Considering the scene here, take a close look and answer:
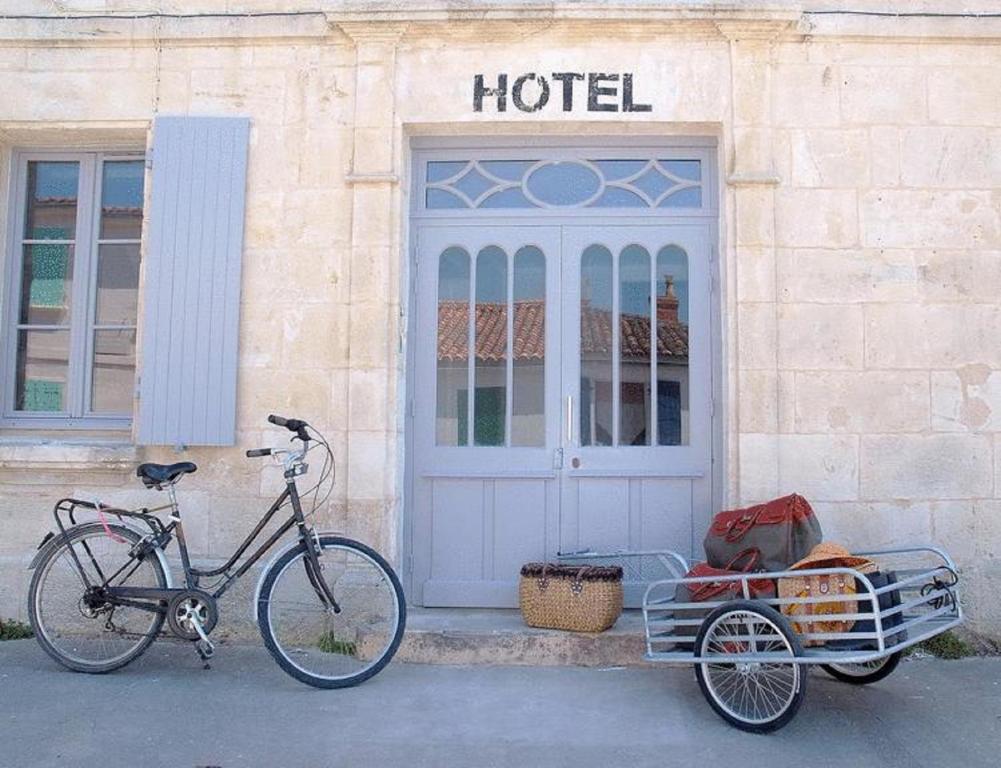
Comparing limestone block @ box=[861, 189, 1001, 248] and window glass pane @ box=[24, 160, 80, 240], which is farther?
window glass pane @ box=[24, 160, 80, 240]

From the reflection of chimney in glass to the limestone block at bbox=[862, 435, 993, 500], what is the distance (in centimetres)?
133

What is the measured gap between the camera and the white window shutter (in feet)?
18.3

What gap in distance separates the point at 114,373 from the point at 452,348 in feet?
7.12

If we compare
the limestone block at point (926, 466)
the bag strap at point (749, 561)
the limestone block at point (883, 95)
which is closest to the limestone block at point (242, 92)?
the limestone block at point (883, 95)

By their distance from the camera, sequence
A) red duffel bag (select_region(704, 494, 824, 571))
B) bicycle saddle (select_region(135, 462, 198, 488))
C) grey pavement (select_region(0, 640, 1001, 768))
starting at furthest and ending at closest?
bicycle saddle (select_region(135, 462, 198, 488)) → red duffel bag (select_region(704, 494, 824, 571)) → grey pavement (select_region(0, 640, 1001, 768))

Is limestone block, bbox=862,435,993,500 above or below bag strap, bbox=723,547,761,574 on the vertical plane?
above

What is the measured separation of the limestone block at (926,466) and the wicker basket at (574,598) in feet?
5.29

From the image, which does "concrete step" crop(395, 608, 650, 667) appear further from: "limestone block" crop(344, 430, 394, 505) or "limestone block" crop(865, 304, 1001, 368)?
"limestone block" crop(865, 304, 1001, 368)

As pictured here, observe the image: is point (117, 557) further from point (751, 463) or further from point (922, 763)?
point (922, 763)

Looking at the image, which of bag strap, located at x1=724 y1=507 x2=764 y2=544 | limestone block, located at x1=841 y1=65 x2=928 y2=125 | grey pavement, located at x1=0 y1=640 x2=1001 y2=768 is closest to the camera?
grey pavement, located at x1=0 y1=640 x2=1001 y2=768

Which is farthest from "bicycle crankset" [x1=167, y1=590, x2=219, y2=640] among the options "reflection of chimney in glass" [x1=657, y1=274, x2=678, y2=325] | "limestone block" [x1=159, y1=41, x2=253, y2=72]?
"limestone block" [x1=159, y1=41, x2=253, y2=72]

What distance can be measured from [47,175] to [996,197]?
596cm

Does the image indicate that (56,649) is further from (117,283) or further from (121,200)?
(121,200)

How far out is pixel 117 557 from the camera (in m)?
5.27
